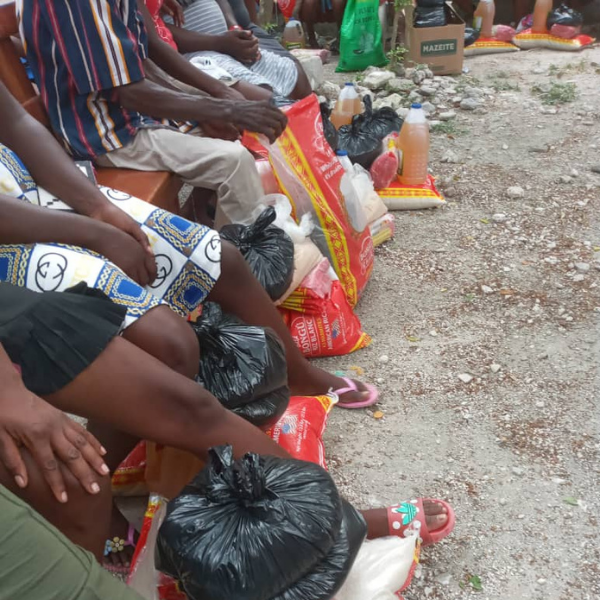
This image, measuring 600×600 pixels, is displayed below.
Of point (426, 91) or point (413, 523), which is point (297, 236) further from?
point (426, 91)

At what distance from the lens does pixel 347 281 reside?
267cm

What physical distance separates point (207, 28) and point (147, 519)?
3165 millimetres

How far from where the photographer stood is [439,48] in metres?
5.73

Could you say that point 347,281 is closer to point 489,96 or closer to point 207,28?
point 207,28

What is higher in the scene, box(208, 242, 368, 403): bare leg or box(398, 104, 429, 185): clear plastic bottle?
box(208, 242, 368, 403): bare leg

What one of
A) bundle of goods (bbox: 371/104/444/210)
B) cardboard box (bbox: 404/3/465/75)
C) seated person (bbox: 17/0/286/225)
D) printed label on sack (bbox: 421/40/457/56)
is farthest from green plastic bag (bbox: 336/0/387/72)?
seated person (bbox: 17/0/286/225)

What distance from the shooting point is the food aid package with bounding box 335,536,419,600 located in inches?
55.9

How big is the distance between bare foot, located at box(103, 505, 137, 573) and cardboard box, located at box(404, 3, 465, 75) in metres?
5.28

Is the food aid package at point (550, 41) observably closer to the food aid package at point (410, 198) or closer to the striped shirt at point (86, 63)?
the food aid package at point (410, 198)

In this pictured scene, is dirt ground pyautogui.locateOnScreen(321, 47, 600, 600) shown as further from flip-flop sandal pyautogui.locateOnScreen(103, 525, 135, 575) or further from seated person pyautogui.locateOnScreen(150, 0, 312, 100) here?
seated person pyautogui.locateOnScreen(150, 0, 312, 100)

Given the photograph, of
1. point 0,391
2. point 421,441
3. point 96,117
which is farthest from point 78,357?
point 96,117

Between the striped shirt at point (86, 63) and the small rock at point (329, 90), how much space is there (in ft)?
10.1

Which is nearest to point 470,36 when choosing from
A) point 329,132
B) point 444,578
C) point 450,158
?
point 450,158

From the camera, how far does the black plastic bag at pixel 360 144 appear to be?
3348 millimetres
